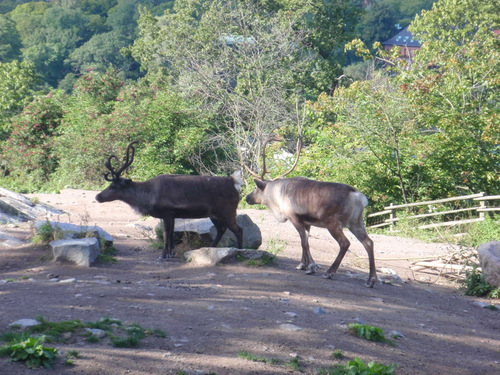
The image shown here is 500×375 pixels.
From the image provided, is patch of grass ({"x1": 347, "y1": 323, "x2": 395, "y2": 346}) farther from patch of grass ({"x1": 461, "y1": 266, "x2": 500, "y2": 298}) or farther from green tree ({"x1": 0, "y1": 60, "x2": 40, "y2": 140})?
green tree ({"x1": 0, "y1": 60, "x2": 40, "y2": 140})

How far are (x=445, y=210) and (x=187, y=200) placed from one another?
10735 millimetres

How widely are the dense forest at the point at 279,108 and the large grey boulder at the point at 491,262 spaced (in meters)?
3.77

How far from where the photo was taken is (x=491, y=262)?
10000mm

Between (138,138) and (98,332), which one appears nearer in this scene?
(98,332)

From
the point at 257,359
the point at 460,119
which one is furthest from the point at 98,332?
the point at 460,119

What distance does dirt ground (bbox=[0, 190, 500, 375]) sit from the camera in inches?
204

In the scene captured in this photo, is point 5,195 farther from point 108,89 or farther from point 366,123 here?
point 108,89

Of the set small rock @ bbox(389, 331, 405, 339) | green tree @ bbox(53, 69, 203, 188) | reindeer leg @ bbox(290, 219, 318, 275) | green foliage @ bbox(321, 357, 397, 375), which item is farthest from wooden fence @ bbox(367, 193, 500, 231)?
green foliage @ bbox(321, 357, 397, 375)

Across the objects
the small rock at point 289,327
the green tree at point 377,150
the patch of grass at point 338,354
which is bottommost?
the patch of grass at point 338,354

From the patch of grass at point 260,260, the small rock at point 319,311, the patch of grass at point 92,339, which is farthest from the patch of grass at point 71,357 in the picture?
the patch of grass at point 260,260

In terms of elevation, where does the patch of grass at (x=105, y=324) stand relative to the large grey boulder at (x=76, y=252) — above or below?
below

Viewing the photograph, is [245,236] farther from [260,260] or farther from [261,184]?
[260,260]

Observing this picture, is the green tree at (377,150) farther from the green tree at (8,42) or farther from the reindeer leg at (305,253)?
the green tree at (8,42)

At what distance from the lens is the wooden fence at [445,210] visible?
16578 millimetres
